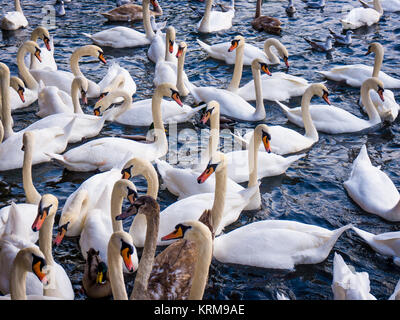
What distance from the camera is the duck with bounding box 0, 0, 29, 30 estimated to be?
14.4 m

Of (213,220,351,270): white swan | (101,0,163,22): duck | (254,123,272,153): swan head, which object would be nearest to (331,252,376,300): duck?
(213,220,351,270): white swan

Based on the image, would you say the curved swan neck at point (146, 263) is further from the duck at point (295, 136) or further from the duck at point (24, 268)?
the duck at point (295, 136)

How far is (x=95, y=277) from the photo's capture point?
6414 mm

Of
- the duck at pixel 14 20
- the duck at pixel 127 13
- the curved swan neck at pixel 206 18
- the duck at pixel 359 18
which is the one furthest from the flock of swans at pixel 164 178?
the duck at pixel 14 20

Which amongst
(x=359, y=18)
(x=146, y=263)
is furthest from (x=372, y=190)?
(x=359, y=18)

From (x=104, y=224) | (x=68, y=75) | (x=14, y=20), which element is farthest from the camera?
(x=14, y=20)

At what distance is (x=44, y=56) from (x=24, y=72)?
1.05 metres

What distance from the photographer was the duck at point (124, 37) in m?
13.8

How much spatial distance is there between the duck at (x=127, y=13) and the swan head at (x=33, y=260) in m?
10.7

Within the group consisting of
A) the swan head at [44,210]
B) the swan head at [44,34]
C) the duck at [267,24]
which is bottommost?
the duck at [267,24]

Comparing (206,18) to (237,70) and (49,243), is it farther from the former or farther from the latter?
(49,243)

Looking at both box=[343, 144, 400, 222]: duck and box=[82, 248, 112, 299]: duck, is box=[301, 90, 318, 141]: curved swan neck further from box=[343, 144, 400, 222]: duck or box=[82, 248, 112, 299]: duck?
box=[82, 248, 112, 299]: duck

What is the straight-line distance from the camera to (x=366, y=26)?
15.1m
